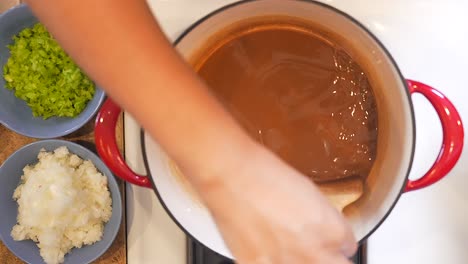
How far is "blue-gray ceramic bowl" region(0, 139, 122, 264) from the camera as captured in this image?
0.69 meters

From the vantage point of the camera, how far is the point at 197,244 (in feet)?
2.12

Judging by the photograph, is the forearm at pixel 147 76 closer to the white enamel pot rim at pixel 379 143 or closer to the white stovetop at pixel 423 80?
the white enamel pot rim at pixel 379 143

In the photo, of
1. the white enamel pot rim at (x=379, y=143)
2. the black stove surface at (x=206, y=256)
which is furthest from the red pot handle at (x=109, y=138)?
the black stove surface at (x=206, y=256)

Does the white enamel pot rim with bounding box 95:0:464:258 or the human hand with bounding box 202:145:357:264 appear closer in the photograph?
the human hand with bounding box 202:145:357:264

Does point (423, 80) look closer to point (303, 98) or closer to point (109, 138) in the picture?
point (303, 98)

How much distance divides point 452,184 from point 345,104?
0.16m

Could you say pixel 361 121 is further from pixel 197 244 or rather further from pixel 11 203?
pixel 11 203

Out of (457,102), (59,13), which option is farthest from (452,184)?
(59,13)

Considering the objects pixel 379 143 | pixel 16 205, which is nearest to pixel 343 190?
pixel 379 143

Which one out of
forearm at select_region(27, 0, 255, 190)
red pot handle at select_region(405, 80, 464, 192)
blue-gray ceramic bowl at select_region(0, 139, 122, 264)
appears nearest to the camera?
forearm at select_region(27, 0, 255, 190)

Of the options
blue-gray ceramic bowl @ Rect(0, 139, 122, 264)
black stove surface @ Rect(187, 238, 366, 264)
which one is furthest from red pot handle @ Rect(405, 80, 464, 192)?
blue-gray ceramic bowl @ Rect(0, 139, 122, 264)

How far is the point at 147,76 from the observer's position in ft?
1.16

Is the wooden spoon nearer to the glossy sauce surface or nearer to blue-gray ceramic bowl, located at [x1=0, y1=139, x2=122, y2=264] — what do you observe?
the glossy sauce surface

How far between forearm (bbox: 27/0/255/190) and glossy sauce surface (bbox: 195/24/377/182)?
291 millimetres
